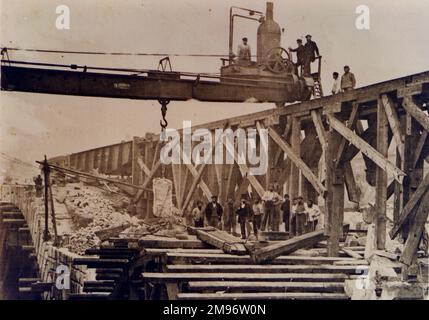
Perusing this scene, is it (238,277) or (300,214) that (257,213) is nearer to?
(300,214)

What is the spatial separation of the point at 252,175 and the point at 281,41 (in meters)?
2.92

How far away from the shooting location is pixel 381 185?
9812mm

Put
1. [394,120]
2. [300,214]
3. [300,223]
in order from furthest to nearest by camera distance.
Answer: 1. [300,214]
2. [300,223]
3. [394,120]

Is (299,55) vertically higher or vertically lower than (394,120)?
higher

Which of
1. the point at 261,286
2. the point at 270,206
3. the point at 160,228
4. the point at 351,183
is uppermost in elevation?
the point at 351,183

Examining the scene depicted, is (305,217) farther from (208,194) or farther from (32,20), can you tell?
(32,20)

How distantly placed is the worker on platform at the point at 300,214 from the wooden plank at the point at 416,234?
2934 mm

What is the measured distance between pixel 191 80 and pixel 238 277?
4.65 meters

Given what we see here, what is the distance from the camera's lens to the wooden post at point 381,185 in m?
9.49

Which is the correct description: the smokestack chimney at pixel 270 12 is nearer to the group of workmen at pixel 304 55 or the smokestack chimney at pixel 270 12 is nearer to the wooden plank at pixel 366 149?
the group of workmen at pixel 304 55

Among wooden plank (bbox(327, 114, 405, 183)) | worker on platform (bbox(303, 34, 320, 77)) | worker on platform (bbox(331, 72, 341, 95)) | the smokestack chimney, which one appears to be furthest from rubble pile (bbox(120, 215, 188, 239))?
the smokestack chimney

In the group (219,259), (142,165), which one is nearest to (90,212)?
(142,165)
